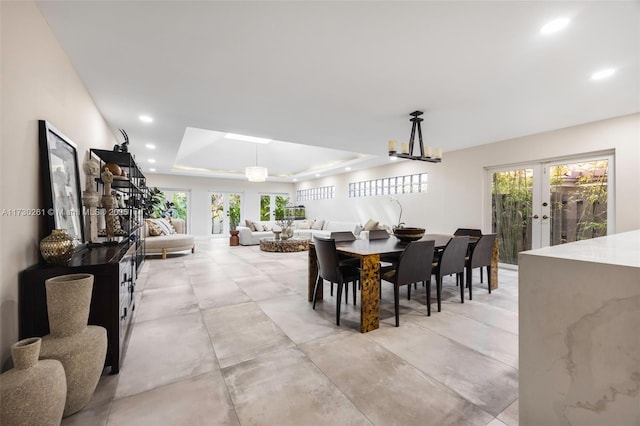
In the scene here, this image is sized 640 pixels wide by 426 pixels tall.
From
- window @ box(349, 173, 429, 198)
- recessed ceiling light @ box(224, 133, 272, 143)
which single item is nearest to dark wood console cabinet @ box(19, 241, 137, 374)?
window @ box(349, 173, 429, 198)

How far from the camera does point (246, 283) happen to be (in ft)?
13.6

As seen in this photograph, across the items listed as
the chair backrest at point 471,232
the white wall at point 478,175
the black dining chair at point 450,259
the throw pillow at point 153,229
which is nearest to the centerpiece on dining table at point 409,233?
the black dining chair at point 450,259

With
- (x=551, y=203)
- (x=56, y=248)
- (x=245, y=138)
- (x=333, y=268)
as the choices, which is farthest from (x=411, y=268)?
(x=245, y=138)

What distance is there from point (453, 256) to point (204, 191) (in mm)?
9419

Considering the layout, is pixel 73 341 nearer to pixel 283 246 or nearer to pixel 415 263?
pixel 415 263

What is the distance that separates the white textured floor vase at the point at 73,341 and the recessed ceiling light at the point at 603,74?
439 centimetres

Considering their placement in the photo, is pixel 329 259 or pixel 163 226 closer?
pixel 329 259

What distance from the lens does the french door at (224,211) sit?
417 inches

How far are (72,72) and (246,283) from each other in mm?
3104

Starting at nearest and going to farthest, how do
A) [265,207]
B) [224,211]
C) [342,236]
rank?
[342,236]
[224,211]
[265,207]

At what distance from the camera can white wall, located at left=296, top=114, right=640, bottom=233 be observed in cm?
364

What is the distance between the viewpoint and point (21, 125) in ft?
5.17

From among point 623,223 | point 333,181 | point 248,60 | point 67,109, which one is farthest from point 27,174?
point 333,181

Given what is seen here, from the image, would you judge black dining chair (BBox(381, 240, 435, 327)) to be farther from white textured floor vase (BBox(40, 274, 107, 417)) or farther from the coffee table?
the coffee table
